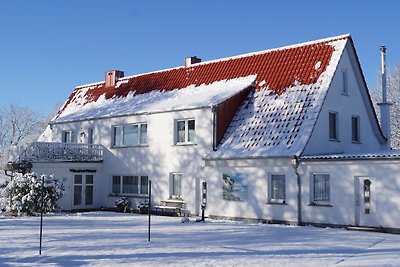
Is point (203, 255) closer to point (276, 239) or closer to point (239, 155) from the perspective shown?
point (276, 239)

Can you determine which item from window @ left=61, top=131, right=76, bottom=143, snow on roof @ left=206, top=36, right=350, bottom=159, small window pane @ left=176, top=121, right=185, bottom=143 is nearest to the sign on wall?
snow on roof @ left=206, top=36, right=350, bottom=159

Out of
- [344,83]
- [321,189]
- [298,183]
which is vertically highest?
[344,83]

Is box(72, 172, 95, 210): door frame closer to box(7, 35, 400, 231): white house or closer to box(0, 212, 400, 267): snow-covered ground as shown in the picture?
box(7, 35, 400, 231): white house

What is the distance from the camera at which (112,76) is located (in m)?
36.2

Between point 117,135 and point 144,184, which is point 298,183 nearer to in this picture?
point 144,184

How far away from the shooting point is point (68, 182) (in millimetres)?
29141

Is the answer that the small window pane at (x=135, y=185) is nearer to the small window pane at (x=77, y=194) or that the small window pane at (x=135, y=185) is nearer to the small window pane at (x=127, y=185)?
the small window pane at (x=127, y=185)

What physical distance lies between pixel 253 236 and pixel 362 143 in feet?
39.4

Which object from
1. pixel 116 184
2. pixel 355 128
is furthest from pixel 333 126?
pixel 116 184

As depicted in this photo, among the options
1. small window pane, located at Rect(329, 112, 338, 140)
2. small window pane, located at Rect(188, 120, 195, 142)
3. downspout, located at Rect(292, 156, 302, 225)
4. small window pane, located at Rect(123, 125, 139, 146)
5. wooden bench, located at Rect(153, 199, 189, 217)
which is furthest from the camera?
small window pane, located at Rect(123, 125, 139, 146)

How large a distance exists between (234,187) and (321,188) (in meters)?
4.28

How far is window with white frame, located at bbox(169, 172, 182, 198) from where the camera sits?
2703 cm

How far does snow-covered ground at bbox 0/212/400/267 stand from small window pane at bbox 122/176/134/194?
8034 millimetres

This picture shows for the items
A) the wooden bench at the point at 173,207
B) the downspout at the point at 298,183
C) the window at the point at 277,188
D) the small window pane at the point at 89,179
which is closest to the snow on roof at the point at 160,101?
the small window pane at the point at 89,179
